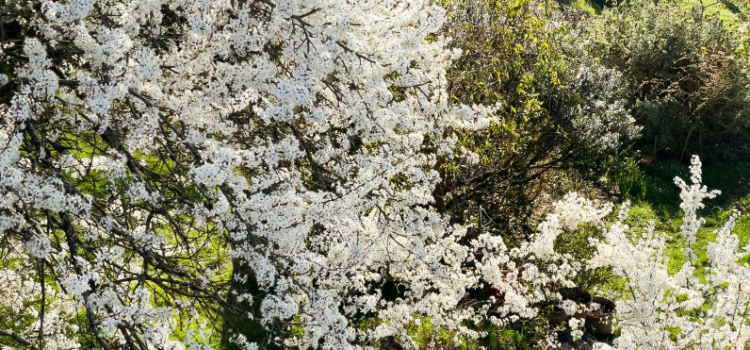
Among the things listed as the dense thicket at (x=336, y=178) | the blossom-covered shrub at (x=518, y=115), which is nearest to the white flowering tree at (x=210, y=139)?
the dense thicket at (x=336, y=178)

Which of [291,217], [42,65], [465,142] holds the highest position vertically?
[465,142]

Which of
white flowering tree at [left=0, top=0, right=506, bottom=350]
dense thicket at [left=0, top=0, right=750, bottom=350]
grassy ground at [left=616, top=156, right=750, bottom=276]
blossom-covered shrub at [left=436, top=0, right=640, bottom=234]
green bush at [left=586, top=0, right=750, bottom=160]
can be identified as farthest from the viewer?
green bush at [left=586, top=0, right=750, bottom=160]

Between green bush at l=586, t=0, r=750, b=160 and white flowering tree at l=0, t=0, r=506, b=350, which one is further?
green bush at l=586, t=0, r=750, b=160

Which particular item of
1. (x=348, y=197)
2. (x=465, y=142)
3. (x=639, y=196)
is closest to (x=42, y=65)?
(x=348, y=197)

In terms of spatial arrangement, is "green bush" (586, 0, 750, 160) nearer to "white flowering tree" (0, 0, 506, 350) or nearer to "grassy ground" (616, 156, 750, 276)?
"grassy ground" (616, 156, 750, 276)

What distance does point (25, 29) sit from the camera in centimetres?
488

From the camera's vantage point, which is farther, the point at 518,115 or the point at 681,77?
the point at 681,77

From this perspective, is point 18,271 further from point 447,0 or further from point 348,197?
point 447,0

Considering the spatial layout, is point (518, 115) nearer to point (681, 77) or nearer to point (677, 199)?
point (677, 199)

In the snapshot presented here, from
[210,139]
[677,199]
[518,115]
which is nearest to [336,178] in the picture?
[210,139]

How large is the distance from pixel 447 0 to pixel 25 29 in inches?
172

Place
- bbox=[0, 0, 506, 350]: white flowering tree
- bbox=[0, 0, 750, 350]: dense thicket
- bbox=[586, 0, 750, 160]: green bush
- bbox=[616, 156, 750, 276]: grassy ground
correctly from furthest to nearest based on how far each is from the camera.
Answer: bbox=[586, 0, 750, 160]: green bush, bbox=[616, 156, 750, 276]: grassy ground, bbox=[0, 0, 750, 350]: dense thicket, bbox=[0, 0, 506, 350]: white flowering tree

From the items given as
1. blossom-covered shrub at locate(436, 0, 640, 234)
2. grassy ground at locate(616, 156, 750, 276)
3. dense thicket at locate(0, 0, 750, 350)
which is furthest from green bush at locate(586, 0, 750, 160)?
blossom-covered shrub at locate(436, 0, 640, 234)

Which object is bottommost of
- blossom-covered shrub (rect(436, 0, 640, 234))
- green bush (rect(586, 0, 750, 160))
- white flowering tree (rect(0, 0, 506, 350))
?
white flowering tree (rect(0, 0, 506, 350))
